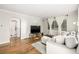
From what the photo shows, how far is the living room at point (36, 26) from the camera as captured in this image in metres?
2.24

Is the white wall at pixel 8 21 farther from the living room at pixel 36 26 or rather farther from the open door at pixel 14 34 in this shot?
the open door at pixel 14 34

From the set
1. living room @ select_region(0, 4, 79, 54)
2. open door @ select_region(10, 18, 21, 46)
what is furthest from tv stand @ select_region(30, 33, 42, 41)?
open door @ select_region(10, 18, 21, 46)

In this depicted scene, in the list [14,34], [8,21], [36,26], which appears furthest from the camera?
[8,21]

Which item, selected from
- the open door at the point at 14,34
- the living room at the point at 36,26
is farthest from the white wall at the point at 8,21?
the open door at the point at 14,34

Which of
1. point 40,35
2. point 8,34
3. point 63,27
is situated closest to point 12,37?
point 8,34

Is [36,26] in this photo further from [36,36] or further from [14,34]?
[14,34]

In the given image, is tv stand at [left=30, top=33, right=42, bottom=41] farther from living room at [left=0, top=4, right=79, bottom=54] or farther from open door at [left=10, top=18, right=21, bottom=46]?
open door at [left=10, top=18, right=21, bottom=46]

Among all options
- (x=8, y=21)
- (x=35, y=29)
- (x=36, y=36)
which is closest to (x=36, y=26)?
(x=35, y=29)

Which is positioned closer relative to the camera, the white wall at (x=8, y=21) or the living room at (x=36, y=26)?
the living room at (x=36, y=26)

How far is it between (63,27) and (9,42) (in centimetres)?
189

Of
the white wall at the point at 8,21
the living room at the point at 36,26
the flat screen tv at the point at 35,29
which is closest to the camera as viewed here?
the living room at the point at 36,26

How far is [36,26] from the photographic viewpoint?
8.89 feet

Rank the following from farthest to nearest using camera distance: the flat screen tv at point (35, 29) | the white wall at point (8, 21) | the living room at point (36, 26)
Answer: the white wall at point (8, 21) < the flat screen tv at point (35, 29) < the living room at point (36, 26)

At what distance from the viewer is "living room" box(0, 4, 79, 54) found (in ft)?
7.34
